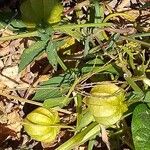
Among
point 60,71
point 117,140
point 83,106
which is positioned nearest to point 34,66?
point 60,71

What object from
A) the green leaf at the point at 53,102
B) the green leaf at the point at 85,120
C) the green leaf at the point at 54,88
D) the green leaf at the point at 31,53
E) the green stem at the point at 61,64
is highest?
the green leaf at the point at 31,53

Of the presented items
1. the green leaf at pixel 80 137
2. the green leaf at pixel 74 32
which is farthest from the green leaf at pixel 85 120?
the green leaf at pixel 74 32

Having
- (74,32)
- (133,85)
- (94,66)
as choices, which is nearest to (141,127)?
(133,85)

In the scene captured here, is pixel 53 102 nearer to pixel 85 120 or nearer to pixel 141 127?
pixel 85 120

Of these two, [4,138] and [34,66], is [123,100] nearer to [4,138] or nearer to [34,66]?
[34,66]

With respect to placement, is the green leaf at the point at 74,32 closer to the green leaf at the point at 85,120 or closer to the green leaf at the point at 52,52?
the green leaf at the point at 52,52
